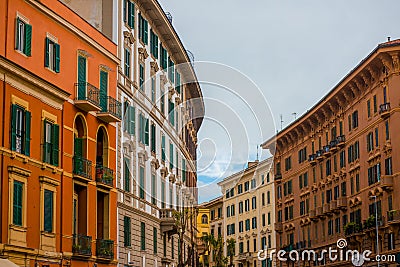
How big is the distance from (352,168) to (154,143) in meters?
26.4

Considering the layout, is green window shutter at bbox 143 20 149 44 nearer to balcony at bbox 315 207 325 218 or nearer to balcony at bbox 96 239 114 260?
balcony at bbox 96 239 114 260

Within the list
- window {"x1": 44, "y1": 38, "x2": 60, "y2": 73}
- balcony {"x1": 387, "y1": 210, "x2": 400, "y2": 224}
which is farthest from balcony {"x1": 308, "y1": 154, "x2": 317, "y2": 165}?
window {"x1": 44, "y1": 38, "x2": 60, "y2": 73}

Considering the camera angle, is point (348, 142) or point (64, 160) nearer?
point (64, 160)

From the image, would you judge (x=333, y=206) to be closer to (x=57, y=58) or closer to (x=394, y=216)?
(x=394, y=216)

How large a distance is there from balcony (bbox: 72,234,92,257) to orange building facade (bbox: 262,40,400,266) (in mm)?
30118

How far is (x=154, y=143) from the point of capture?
5562cm

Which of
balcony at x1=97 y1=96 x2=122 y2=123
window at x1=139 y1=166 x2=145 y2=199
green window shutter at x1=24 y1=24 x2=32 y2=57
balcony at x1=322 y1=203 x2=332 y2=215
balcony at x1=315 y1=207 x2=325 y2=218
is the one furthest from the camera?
balcony at x1=315 y1=207 x2=325 y2=218

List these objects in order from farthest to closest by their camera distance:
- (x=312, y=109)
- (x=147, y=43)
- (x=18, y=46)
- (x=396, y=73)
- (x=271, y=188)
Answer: (x=271, y=188)
(x=312, y=109)
(x=396, y=73)
(x=147, y=43)
(x=18, y=46)

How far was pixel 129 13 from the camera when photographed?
4969cm

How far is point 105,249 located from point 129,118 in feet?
30.4

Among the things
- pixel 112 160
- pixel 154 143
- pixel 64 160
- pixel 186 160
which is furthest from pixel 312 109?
pixel 64 160

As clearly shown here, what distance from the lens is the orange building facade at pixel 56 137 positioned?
108 feet

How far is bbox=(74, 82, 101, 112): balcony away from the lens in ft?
131

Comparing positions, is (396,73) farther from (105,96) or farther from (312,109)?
(105,96)
